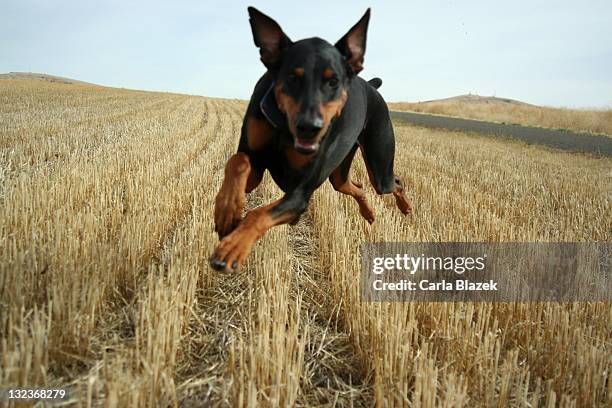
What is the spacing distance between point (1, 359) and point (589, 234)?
4.99 m

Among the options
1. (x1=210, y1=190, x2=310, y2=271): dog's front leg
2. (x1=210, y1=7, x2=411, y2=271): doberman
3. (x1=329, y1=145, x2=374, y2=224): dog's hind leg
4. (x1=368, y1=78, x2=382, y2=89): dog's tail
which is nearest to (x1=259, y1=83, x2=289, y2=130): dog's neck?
(x1=210, y1=7, x2=411, y2=271): doberman

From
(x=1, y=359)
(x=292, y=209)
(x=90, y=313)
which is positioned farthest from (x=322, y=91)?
(x=1, y=359)

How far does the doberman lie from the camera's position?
2256 millimetres

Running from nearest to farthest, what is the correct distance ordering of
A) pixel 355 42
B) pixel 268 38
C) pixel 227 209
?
pixel 227 209, pixel 268 38, pixel 355 42

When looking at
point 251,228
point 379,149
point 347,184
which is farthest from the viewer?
point 347,184

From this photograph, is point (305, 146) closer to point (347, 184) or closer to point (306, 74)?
point (306, 74)

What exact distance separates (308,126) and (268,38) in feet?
2.42

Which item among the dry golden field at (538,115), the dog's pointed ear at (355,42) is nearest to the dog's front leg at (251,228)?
the dog's pointed ear at (355,42)

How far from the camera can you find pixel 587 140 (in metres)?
15.6

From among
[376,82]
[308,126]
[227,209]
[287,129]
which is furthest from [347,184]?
[308,126]

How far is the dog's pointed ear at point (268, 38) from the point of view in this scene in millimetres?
2562

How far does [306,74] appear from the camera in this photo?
237 cm

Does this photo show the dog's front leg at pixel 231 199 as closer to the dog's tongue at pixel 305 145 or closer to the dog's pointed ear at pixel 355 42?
the dog's tongue at pixel 305 145

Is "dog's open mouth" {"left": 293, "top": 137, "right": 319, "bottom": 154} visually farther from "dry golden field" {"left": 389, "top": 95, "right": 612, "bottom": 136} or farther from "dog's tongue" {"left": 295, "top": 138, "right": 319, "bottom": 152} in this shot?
"dry golden field" {"left": 389, "top": 95, "right": 612, "bottom": 136}
